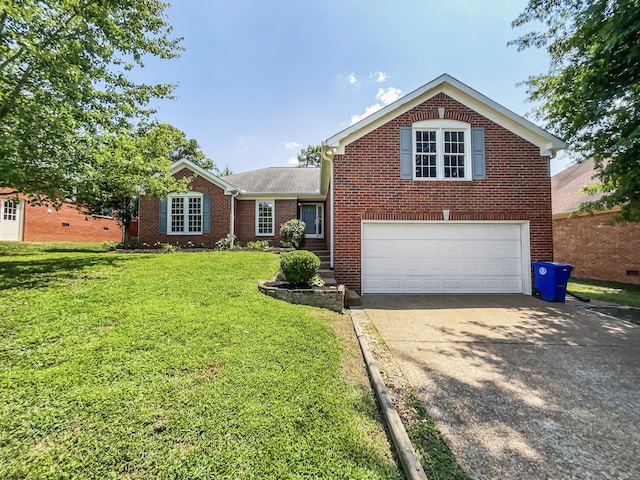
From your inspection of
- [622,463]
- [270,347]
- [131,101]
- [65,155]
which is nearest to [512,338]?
[622,463]

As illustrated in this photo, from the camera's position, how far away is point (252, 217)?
15.1 meters

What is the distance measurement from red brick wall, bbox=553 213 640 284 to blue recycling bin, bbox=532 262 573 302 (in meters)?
5.28

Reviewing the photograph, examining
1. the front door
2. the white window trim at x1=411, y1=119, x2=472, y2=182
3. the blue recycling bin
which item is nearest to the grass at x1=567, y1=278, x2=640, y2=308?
the blue recycling bin

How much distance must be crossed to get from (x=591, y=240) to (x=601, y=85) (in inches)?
399

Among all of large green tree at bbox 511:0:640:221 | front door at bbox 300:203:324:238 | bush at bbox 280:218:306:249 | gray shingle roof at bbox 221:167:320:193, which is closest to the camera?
large green tree at bbox 511:0:640:221

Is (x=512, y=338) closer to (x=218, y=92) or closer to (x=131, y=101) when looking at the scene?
(x=218, y=92)

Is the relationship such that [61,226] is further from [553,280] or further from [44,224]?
[553,280]

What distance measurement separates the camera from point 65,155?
771cm

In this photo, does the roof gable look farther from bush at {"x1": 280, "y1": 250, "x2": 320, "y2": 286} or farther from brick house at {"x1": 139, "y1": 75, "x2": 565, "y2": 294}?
bush at {"x1": 280, "y1": 250, "x2": 320, "y2": 286}

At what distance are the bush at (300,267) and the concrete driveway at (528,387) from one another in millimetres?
1665

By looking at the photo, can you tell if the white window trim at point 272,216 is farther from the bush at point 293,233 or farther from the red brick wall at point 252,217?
the bush at point 293,233

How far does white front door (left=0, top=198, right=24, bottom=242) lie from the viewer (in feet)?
53.6

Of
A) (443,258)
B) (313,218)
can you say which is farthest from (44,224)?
(443,258)

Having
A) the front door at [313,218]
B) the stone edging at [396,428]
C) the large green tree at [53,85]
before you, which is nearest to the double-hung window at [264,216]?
the front door at [313,218]
